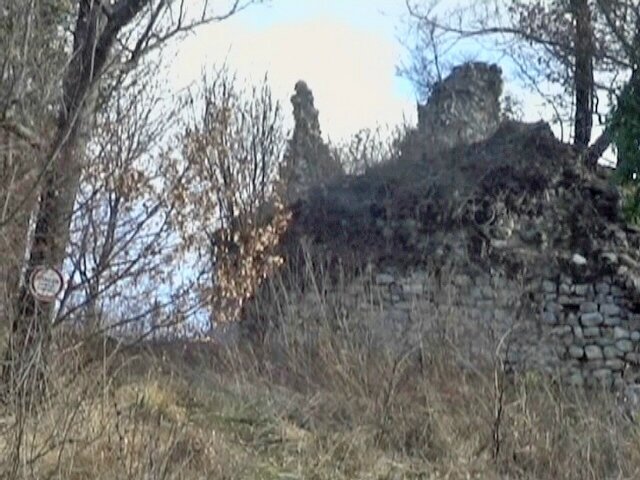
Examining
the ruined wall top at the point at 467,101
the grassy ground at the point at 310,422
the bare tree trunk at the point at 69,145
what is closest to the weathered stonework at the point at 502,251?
the grassy ground at the point at 310,422

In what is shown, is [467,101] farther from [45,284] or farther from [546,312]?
[45,284]

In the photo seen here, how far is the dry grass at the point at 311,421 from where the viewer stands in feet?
20.8

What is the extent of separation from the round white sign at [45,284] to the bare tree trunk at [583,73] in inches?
446

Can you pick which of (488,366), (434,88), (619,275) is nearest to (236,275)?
(488,366)

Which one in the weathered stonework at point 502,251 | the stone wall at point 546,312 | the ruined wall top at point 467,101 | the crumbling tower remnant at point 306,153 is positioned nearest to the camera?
the stone wall at point 546,312

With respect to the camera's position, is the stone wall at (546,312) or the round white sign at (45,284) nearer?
the round white sign at (45,284)

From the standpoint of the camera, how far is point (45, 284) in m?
7.47

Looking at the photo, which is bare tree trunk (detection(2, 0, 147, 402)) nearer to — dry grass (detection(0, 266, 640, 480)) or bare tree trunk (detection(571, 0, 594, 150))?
dry grass (detection(0, 266, 640, 480))

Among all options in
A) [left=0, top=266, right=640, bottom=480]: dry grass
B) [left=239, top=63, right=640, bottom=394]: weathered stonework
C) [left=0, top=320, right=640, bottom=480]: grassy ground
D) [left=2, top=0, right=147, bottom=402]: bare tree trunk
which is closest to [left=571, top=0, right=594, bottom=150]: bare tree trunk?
[left=239, top=63, right=640, bottom=394]: weathered stonework

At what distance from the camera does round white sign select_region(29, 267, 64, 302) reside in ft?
24.4

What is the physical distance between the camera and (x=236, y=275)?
1257cm

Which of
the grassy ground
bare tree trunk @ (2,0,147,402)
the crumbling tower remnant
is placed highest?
the crumbling tower remnant

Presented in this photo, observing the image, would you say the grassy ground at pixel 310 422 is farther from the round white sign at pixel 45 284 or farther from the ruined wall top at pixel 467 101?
the ruined wall top at pixel 467 101

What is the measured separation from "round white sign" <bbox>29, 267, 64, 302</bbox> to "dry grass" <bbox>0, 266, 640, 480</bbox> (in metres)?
0.52
